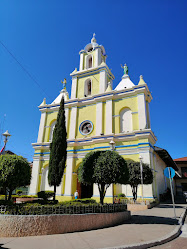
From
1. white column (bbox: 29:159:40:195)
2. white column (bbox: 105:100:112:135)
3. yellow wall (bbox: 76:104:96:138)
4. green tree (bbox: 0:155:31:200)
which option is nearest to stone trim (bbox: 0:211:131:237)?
green tree (bbox: 0:155:31:200)

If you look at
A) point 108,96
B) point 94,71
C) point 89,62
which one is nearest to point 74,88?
point 94,71

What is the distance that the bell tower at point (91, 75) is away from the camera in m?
25.9

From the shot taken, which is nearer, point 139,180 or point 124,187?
point 139,180

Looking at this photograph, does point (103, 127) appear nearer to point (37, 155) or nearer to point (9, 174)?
point (37, 155)

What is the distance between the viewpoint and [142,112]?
2072 centimetres

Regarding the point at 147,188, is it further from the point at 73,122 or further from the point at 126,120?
the point at 73,122

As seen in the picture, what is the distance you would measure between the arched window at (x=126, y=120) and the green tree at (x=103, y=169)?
11.6m

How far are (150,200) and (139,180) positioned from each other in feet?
9.27

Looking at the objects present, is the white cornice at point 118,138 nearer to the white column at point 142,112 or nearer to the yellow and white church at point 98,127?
the yellow and white church at point 98,127

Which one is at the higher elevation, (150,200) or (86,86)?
(86,86)

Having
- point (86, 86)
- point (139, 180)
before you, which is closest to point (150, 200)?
point (139, 180)

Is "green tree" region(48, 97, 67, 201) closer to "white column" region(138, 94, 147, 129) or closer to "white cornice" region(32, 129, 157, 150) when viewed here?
"white cornice" region(32, 129, 157, 150)

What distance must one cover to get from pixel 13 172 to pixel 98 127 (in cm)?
1440

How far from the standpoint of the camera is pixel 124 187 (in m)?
19.3
